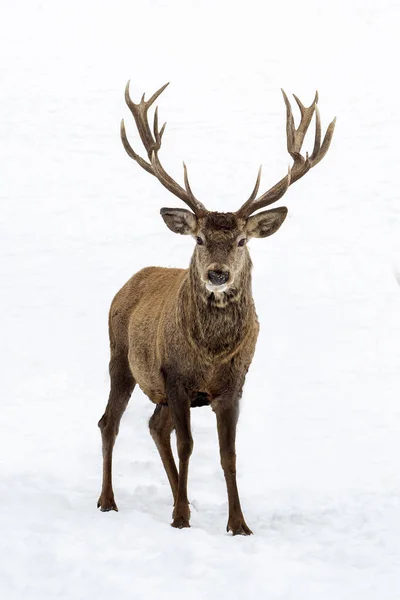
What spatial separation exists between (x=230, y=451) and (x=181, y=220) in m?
1.74

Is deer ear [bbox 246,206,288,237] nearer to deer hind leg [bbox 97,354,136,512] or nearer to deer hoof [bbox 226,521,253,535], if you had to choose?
deer hind leg [bbox 97,354,136,512]

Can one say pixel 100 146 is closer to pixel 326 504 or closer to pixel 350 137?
pixel 350 137

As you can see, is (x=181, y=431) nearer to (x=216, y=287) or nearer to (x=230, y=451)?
(x=230, y=451)

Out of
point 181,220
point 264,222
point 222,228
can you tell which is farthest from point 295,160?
point 222,228

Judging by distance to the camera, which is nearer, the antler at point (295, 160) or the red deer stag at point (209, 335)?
the red deer stag at point (209, 335)

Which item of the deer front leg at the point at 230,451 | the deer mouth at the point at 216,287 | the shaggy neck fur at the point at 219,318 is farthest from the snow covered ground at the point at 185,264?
the deer mouth at the point at 216,287

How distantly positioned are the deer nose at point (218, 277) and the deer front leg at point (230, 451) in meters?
0.94

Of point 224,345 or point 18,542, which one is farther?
point 224,345

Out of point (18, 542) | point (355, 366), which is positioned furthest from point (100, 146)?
point (18, 542)

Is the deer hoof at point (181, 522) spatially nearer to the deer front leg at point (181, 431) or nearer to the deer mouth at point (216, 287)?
the deer front leg at point (181, 431)

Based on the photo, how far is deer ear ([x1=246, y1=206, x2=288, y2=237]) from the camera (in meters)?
8.61

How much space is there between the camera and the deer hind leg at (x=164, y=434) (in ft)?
30.6

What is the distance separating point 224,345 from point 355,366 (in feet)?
19.3

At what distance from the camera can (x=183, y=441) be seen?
27.8 feet
